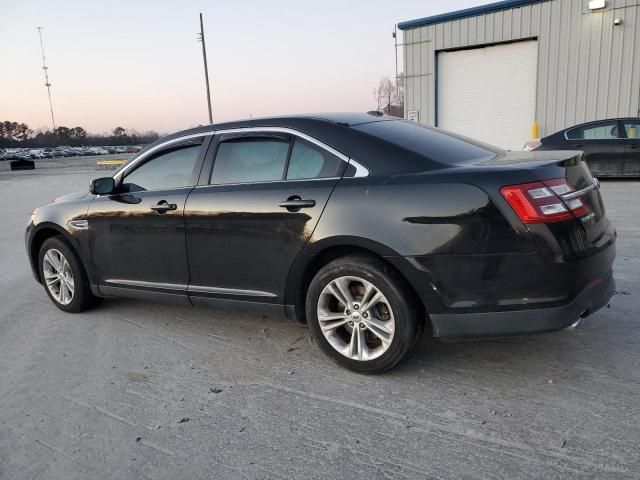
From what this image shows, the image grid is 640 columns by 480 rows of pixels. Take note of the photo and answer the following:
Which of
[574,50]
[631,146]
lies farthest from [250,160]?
[574,50]

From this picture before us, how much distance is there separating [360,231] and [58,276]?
322 centimetres

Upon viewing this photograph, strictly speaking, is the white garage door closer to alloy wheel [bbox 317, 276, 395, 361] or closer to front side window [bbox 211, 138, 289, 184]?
front side window [bbox 211, 138, 289, 184]

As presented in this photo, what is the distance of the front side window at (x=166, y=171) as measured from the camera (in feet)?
13.4

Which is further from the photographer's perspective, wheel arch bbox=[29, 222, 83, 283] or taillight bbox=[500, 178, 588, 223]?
wheel arch bbox=[29, 222, 83, 283]

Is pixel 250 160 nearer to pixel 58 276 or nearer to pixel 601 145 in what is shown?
pixel 58 276

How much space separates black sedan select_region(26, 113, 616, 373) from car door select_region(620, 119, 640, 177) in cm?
946

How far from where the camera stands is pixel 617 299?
14.3ft

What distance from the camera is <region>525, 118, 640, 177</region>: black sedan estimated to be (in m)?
11.6

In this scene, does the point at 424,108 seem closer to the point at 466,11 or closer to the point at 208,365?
the point at 466,11

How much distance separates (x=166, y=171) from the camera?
4.25 m

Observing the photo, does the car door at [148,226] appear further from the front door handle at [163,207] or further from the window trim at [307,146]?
the window trim at [307,146]

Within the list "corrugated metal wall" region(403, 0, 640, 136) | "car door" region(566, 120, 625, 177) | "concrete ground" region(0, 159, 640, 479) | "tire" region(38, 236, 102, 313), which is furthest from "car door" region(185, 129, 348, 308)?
"corrugated metal wall" region(403, 0, 640, 136)

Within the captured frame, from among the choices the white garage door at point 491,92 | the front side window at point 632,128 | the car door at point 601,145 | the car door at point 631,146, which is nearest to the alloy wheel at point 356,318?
the car door at point 601,145

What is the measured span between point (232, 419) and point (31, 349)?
208cm
